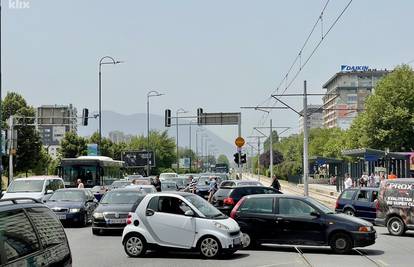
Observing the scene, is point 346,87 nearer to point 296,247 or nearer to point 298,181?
point 298,181

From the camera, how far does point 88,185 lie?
40.2 m

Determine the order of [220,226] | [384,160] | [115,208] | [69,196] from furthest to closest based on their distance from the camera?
[384,160], [69,196], [115,208], [220,226]

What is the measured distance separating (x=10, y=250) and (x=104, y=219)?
14.4 m

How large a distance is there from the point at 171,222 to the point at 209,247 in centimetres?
104

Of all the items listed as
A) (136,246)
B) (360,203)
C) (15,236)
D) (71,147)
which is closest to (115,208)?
(136,246)

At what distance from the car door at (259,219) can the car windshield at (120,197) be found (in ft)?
19.0

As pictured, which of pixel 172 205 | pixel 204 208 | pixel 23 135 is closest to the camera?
pixel 172 205

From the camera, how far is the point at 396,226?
68.3 feet

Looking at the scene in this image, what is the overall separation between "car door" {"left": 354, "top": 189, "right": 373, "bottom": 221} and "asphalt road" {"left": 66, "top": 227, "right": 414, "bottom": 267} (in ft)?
22.6

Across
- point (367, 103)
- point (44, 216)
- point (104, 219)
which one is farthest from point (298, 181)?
point (44, 216)

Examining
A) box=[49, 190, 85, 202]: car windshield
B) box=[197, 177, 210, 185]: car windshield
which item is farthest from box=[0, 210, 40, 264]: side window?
box=[197, 177, 210, 185]: car windshield

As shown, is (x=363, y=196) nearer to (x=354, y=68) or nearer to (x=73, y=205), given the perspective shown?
(x=73, y=205)

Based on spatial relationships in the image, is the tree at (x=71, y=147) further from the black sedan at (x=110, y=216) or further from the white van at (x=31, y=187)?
the black sedan at (x=110, y=216)

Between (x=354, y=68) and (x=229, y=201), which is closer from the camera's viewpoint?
(x=229, y=201)
